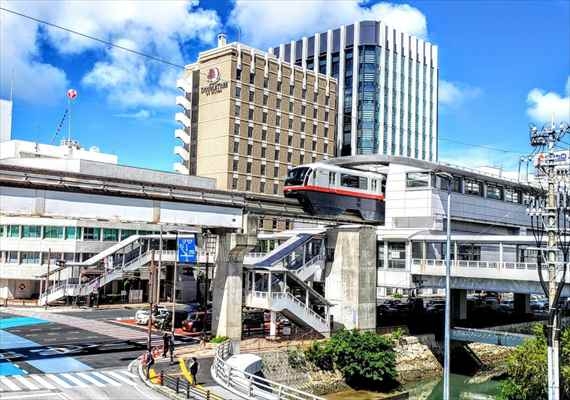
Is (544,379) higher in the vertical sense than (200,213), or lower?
lower

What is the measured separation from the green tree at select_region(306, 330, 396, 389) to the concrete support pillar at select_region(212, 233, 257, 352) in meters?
5.97

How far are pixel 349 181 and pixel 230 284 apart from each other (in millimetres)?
15571

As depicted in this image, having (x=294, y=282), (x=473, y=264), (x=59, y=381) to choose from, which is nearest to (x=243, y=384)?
(x=59, y=381)

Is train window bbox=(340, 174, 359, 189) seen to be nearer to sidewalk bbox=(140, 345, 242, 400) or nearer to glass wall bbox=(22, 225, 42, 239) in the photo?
sidewalk bbox=(140, 345, 242, 400)

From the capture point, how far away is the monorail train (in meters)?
49.5

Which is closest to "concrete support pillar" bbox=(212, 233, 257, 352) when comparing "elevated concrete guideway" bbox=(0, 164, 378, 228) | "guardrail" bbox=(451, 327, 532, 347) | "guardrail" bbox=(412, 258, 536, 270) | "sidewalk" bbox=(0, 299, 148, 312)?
"elevated concrete guideway" bbox=(0, 164, 378, 228)

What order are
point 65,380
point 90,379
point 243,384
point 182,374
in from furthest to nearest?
point 182,374, point 90,379, point 243,384, point 65,380

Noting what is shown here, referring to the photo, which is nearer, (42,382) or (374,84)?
(42,382)

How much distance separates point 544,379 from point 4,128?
366 feet

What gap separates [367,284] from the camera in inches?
1992

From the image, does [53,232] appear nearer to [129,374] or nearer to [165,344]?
[165,344]

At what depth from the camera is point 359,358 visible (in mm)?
41938

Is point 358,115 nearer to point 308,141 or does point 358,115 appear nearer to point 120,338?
point 308,141

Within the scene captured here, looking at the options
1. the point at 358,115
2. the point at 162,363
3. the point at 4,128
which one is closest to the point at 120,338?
the point at 162,363
